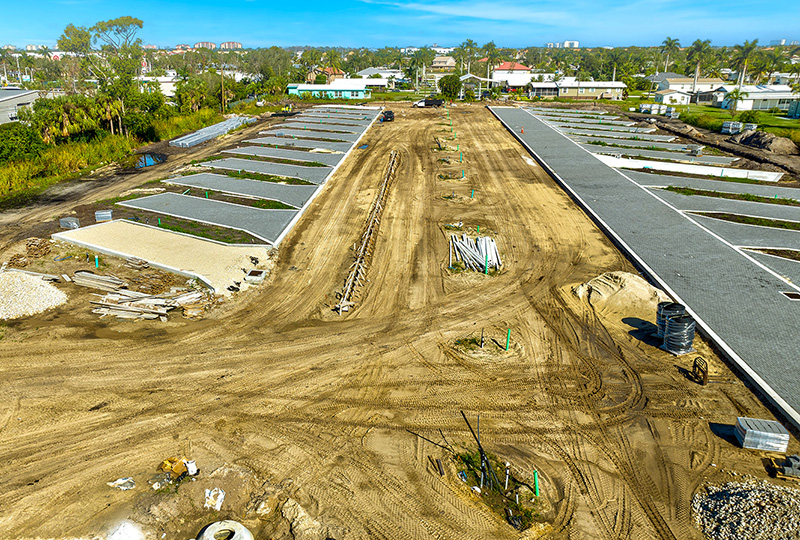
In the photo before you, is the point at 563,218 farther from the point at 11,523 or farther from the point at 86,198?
the point at 86,198

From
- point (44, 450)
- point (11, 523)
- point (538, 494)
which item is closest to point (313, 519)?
point (538, 494)

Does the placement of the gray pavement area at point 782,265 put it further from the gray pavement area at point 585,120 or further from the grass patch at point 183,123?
the grass patch at point 183,123

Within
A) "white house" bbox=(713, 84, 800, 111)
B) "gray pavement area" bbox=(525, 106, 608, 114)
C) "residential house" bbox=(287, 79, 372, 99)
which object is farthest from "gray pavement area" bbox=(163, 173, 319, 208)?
"white house" bbox=(713, 84, 800, 111)

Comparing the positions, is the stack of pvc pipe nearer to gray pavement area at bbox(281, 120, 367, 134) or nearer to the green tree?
gray pavement area at bbox(281, 120, 367, 134)

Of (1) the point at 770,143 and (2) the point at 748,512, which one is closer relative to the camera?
(2) the point at 748,512

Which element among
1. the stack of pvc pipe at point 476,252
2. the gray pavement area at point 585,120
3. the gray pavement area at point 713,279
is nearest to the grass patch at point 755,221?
the gray pavement area at point 713,279

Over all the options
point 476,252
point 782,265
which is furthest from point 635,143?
point 476,252

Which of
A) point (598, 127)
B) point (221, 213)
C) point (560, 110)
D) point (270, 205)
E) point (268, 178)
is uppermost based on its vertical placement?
point (560, 110)

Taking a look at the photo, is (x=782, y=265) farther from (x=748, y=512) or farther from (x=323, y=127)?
(x=323, y=127)
